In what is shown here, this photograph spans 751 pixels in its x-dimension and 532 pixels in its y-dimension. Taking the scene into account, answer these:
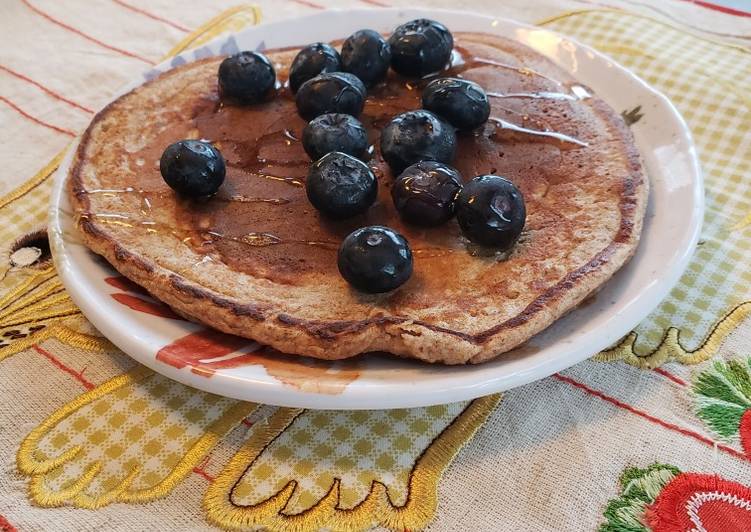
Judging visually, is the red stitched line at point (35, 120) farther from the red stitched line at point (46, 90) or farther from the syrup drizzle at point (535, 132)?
the syrup drizzle at point (535, 132)

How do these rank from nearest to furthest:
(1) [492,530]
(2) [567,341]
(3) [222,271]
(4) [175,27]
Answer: (1) [492,530]
(2) [567,341]
(3) [222,271]
(4) [175,27]

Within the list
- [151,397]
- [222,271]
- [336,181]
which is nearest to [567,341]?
[336,181]

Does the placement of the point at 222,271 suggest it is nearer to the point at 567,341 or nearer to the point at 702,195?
the point at 567,341

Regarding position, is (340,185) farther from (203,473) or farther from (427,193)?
(203,473)

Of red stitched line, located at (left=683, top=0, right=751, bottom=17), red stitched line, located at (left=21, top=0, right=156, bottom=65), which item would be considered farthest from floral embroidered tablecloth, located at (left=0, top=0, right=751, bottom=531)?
red stitched line, located at (left=683, top=0, right=751, bottom=17)

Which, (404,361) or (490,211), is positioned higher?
(490,211)

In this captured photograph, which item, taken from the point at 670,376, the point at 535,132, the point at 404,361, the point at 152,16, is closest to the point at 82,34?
the point at 152,16

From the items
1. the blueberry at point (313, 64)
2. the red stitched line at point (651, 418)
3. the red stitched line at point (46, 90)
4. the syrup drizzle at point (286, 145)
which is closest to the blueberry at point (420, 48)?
the syrup drizzle at point (286, 145)
